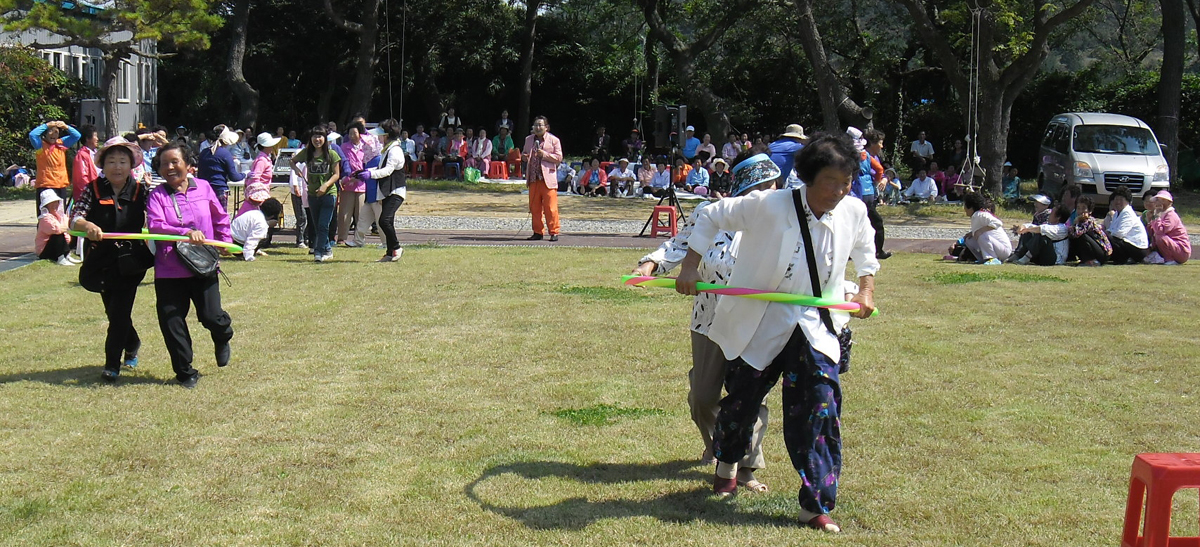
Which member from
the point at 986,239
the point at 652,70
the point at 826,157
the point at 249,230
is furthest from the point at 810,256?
the point at 652,70

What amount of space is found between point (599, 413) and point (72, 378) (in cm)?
340

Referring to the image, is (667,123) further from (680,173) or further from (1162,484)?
(1162,484)

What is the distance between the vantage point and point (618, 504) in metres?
4.98

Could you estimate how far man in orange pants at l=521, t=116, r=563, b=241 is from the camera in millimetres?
15352

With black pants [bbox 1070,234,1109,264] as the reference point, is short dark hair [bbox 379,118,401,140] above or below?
above

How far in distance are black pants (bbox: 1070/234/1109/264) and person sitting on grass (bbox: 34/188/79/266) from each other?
11.0m

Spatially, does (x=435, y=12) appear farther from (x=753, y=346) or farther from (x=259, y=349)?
(x=753, y=346)

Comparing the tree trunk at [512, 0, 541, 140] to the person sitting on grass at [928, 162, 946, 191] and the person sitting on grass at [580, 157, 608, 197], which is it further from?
the person sitting on grass at [928, 162, 946, 191]

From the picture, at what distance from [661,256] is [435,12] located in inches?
1420

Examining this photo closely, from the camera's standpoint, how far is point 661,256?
16.5 ft

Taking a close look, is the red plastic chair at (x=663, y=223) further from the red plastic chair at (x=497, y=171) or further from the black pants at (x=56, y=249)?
the red plastic chair at (x=497, y=171)

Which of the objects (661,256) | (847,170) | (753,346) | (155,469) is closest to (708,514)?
(753,346)

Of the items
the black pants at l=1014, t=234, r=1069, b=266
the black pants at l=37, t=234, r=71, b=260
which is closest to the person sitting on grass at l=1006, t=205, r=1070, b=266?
the black pants at l=1014, t=234, r=1069, b=266

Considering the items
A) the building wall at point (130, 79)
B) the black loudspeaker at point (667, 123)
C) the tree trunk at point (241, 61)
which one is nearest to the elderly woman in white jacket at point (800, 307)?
the black loudspeaker at point (667, 123)
